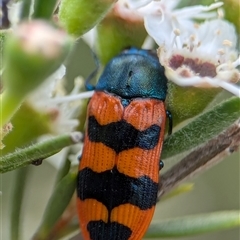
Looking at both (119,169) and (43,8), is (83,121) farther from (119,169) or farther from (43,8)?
(43,8)

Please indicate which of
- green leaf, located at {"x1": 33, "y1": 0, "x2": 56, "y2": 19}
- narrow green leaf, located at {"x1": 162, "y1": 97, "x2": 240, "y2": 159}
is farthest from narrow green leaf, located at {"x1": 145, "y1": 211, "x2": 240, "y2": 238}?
green leaf, located at {"x1": 33, "y1": 0, "x2": 56, "y2": 19}

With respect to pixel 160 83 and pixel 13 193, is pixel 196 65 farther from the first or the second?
pixel 13 193

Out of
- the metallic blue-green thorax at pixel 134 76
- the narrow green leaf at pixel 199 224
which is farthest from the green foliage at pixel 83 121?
the metallic blue-green thorax at pixel 134 76

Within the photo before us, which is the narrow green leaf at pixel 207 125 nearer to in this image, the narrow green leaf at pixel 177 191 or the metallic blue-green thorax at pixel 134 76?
the narrow green leaf at pixel 177 191

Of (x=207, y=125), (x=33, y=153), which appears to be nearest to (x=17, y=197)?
(x=33, y=153)

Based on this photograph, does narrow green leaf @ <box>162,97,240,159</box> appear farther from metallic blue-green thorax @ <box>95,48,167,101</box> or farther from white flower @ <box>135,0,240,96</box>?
metallic blue-green thorax @ <box>95,48,167,101</box>

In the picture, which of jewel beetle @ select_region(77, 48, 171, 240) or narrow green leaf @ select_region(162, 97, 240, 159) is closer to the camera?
narrow green leaf @ select_region(162, 97, 240, 159)

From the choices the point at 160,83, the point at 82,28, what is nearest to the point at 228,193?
the point at 160,83
